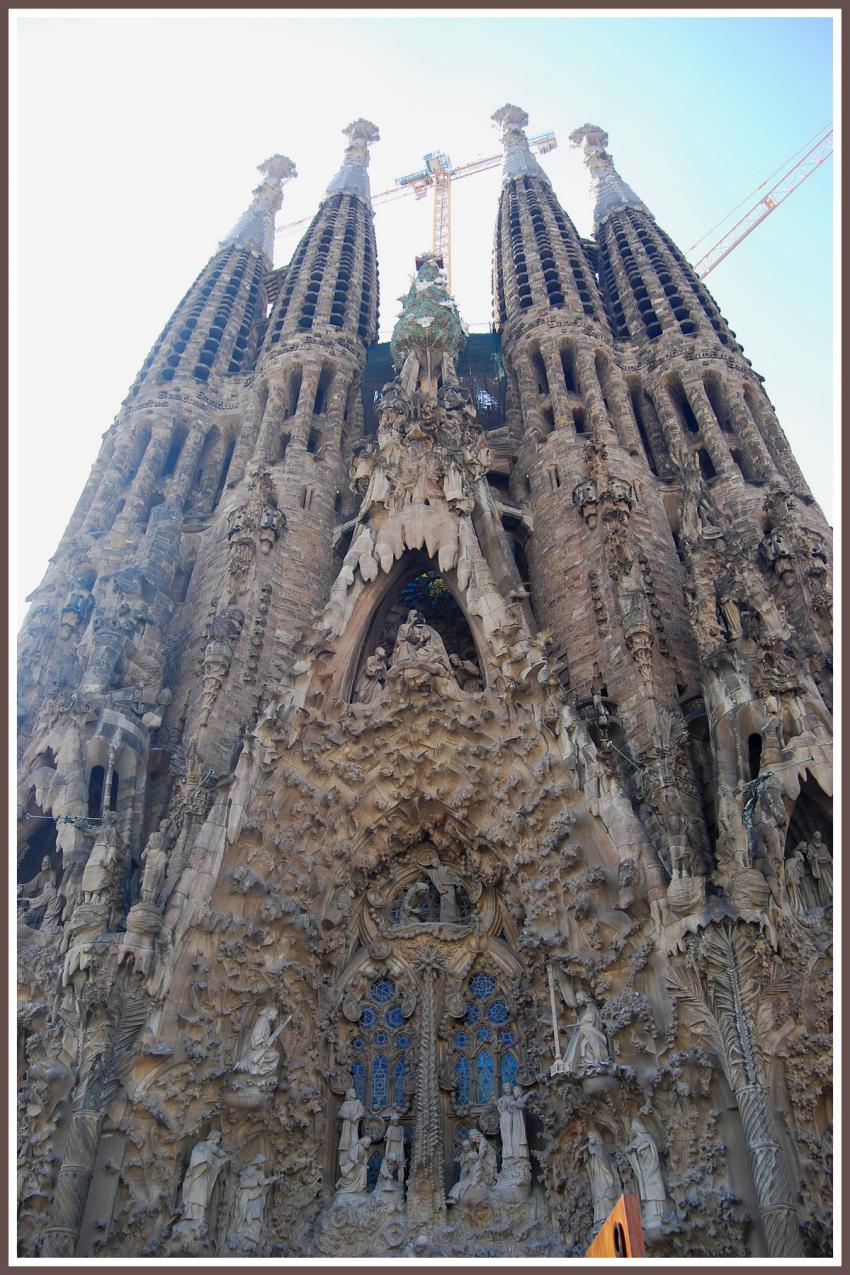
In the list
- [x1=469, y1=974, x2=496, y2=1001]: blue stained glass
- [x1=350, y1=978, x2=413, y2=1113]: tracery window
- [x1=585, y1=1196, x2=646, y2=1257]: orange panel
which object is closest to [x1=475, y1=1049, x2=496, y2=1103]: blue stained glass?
[x1=469, y1=974, x2=496, y2=1001]: blue stained glass

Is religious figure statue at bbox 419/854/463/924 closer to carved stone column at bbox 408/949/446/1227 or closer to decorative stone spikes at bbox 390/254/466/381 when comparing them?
carved stone column at bbox 408/949/446/1227

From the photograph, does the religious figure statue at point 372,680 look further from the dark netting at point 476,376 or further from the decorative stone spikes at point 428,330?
the dark netting at point 476,376

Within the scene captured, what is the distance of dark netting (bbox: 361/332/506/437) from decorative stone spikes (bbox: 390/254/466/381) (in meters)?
1.58

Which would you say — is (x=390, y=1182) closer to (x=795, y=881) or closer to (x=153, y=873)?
(x=153, y=873)

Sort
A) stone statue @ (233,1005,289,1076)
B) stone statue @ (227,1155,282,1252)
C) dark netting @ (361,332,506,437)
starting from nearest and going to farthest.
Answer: stone statue @ (227,1155,282,1252), stone statue @ (233,1005,289,1076), dark netting @ (361,332,506,437)

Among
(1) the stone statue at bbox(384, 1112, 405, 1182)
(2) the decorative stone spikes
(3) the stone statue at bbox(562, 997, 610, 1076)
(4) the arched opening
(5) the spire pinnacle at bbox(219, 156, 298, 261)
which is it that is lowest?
(1) the stone statue at bbox(384, 1112, 405, 1182)

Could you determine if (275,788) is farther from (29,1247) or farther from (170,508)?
(170,508)

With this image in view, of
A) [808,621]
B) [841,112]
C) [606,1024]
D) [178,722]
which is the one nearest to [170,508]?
[178,722]

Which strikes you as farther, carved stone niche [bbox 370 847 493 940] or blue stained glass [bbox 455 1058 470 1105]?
carved stone niche [bbox 370 847 493 940]

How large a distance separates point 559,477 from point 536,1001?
9.46 metres

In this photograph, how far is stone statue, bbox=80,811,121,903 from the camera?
10.5m

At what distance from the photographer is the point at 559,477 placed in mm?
17641

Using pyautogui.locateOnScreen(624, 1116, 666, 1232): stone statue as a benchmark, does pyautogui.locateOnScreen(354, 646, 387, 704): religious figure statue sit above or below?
above

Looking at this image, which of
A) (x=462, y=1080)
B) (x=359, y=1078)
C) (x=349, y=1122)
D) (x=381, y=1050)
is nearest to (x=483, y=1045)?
(x=462, y=1080)
